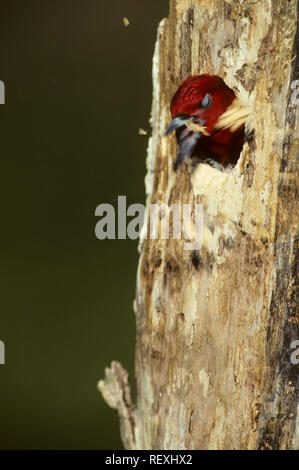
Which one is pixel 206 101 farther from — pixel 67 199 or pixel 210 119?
pixel 67 199

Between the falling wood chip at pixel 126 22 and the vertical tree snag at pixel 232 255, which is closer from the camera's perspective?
the vertical tree snag at pixel 232 255

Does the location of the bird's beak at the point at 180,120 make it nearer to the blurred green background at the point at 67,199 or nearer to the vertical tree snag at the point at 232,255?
the vertical tree snag at the point at 232,255

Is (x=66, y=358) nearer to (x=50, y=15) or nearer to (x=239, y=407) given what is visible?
(x=239, y=407)

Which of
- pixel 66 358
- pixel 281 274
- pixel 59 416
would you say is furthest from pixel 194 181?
pixel 59 416

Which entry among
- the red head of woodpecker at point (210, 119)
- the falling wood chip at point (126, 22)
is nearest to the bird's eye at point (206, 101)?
the red head of woodpecker at point (210, 119)

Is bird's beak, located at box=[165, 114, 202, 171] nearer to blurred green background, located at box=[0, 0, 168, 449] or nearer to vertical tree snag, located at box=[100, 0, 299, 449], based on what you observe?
vertical tree snag, located at box=[100, 0, 299, 449]

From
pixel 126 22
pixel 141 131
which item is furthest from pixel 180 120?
pixel 126 22

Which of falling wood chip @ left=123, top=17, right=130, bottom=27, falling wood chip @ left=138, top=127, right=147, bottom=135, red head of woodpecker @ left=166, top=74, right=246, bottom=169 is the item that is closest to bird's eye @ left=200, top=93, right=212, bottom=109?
red head of woodpecker @ left=166, top=74, right=246, bottom=169
